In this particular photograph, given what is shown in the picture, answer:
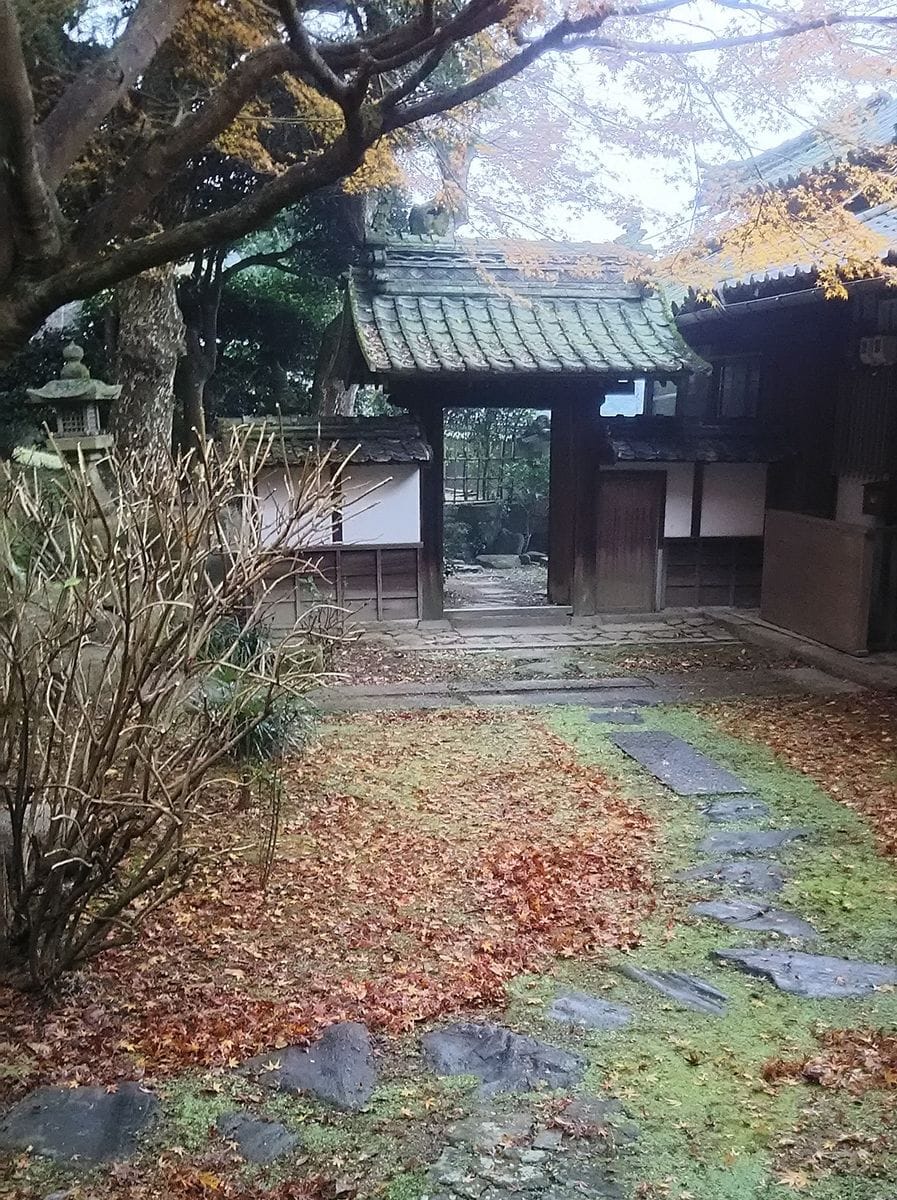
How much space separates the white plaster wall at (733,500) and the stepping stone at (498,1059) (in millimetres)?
9771

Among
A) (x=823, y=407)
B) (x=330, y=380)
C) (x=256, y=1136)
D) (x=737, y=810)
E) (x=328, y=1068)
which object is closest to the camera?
(x=256, y=1136)

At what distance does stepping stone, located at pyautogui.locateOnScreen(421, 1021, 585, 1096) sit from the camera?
352 centimetres

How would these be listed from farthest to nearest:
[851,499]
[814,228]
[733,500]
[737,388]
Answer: [737,388], [733,500], [851,499], [814,228]

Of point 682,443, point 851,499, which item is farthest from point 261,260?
point 851,499

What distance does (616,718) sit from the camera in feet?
27.8

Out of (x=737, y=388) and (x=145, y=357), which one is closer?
(x=145, y=357)

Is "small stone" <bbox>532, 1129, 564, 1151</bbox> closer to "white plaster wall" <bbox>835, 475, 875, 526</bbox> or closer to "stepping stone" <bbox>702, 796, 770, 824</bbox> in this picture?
"stepping stone" <bbox>702, 796, 770, 824</bbox>

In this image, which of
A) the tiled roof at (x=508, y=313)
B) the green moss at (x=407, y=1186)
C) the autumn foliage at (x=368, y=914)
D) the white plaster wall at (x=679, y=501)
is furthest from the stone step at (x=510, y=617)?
the green moss at (x=407, y=1186)

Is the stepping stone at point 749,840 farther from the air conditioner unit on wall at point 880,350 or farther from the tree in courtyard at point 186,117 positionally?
the air conditioner unit on wall at point 880,350

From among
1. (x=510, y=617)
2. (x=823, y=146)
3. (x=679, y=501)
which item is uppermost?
(x=823, y=146)

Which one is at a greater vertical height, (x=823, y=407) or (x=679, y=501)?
(x=823, y=407)

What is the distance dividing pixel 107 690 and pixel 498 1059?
7.19 feet

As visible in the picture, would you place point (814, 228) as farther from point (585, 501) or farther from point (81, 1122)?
point (81, 1122)

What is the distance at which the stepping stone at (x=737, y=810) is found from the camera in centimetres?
628
